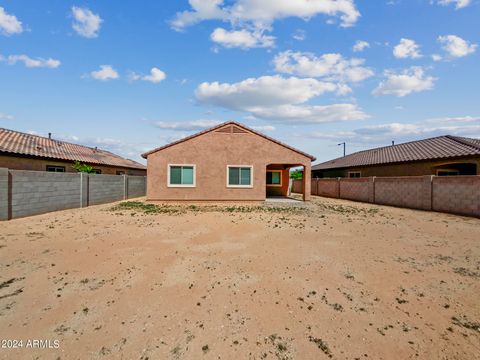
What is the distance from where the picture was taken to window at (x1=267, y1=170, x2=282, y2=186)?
24.0 meters

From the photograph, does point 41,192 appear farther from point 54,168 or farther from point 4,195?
point 54,168

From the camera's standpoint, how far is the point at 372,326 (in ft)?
11.4

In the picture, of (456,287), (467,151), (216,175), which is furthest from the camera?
(216,175)

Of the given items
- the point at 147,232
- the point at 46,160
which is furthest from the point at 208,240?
the point at 46,160

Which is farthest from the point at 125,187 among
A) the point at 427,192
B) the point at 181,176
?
the point at 427,192

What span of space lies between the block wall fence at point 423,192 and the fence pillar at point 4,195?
20209mm

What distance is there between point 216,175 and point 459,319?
15011 millimetres

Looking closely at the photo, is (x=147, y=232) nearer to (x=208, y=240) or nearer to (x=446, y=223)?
(x=208, y=240)

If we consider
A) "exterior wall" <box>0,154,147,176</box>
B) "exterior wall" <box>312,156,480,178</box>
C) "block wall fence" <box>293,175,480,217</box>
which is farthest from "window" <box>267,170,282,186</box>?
"exterior wall" <box>0,154,147,176</box>

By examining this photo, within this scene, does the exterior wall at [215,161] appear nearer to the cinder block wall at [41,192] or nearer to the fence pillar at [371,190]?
the cinder block wall at [41,192]

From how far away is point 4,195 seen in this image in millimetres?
10508

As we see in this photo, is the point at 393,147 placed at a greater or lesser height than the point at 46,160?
greater

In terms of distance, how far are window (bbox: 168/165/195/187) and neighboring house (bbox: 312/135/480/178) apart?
1581 centimetres

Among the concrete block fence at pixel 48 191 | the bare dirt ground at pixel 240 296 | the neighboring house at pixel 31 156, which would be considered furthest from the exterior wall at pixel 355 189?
the neighboring house at pixel 31 156
